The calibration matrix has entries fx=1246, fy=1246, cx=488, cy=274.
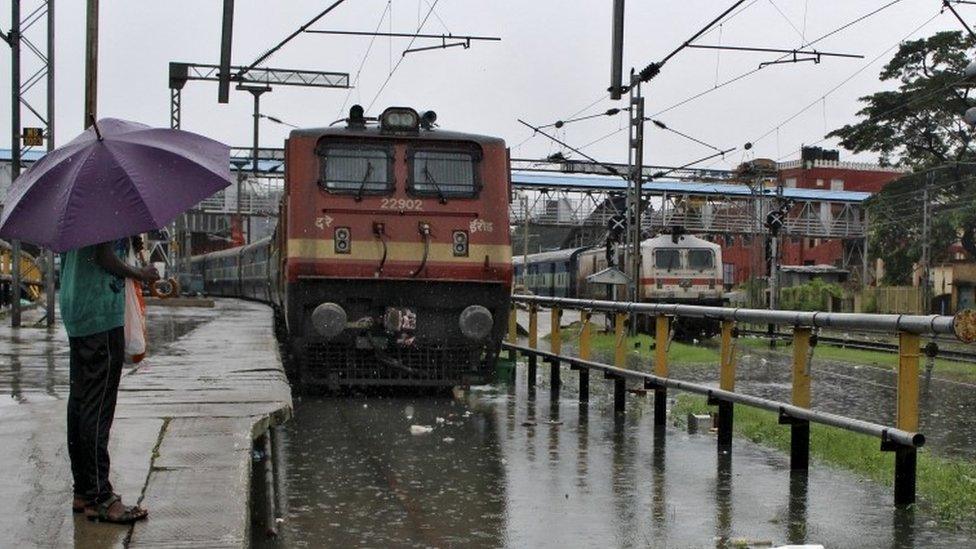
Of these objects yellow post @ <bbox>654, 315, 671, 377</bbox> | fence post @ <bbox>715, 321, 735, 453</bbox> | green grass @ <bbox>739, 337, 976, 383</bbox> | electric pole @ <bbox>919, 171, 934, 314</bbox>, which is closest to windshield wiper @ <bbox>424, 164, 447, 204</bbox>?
yellow post @ <bbox>654, 315, 671, 377</bbox>

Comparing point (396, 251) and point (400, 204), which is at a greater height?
point (400, 204)

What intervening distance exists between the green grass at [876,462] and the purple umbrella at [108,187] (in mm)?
4361

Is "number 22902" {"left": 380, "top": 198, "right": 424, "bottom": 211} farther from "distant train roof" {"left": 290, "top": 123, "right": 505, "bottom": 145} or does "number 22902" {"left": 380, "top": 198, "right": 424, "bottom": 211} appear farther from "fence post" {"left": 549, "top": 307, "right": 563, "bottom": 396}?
"fence post" {"left": 549, "top": 307, "right": 563, "bottom": 396}

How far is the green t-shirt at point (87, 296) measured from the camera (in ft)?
17.4

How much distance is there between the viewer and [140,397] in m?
8.84

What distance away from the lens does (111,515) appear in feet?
16.3

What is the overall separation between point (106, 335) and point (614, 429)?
623 centimetres

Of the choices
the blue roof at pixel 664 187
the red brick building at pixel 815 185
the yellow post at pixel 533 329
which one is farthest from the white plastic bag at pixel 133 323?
the red brick building at pixel 815 185

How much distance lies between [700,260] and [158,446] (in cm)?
3125

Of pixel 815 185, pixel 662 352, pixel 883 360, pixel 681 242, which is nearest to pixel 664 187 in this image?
pixel 815 185

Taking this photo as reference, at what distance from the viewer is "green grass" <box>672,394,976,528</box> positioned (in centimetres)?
713

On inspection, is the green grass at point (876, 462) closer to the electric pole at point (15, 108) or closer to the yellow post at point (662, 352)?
the yellow post at point (662, 352)

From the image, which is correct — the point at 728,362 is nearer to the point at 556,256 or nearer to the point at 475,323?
the point at 475,323

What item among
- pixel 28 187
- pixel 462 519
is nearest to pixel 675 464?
pixel 462 519
